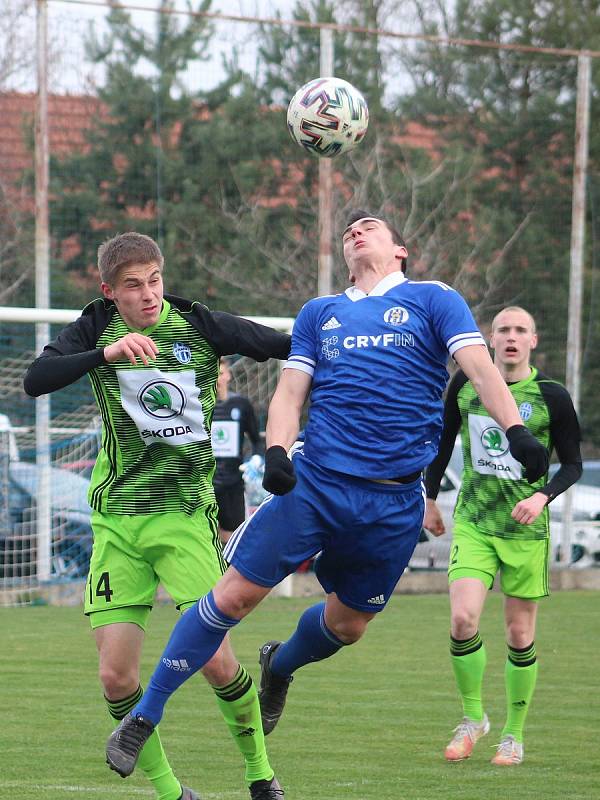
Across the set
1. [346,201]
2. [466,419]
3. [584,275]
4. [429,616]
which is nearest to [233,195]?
[346,201]

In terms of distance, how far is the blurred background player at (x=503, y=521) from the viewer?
23.3 ft

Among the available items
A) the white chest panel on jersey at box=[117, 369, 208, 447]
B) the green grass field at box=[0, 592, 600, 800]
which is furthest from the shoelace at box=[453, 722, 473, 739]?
the white chest panel on jersey at box=[117, 369, 208, 447]

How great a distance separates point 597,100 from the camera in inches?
649

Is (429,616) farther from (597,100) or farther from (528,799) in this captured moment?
(528,799)

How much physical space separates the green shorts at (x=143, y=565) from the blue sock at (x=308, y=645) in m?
0.71

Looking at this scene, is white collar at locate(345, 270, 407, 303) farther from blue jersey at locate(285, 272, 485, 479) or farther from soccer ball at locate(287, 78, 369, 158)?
soccer ball at locate(287, 78, 369, 158)

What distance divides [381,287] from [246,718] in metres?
1.74

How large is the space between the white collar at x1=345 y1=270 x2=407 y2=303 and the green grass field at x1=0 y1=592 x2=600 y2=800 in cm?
208

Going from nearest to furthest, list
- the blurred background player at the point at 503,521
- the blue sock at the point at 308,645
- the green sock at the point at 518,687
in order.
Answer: the blue sock at the point at 308,645 → the green sock at the point at 518,687 → the blurred background player at the point at 503,521

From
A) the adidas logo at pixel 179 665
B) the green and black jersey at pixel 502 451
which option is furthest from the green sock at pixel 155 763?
the green and black jersey at pixel 502 451

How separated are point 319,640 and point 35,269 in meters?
8.92

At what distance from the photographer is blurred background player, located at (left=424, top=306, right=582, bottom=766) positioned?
7113 mm

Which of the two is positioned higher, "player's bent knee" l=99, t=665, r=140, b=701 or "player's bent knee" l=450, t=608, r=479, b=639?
"player's bent knee" l=99, t=665, r=140, b=701

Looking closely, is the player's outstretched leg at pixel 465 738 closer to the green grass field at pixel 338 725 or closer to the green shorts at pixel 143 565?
the green grass field at pixel 338 725
